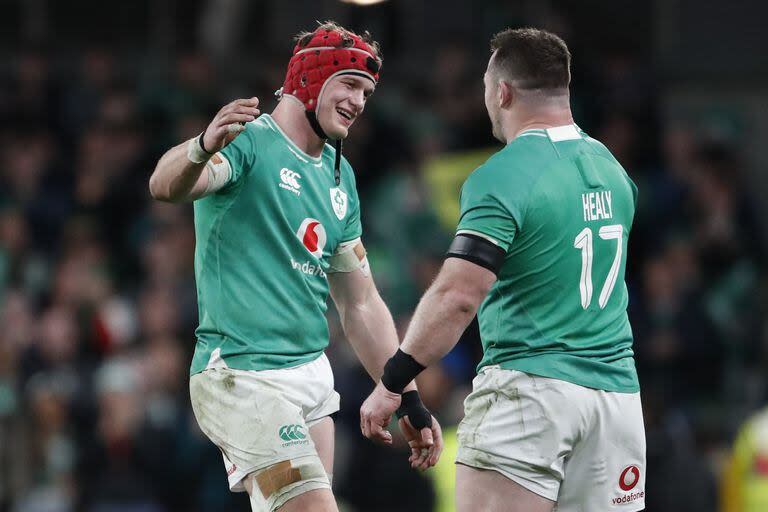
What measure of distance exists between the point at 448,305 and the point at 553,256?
469mm

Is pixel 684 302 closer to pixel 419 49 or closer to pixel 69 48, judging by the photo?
pixel 419 49

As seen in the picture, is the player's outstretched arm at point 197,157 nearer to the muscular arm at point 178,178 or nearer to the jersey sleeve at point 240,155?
the muscular arm at point 178,178

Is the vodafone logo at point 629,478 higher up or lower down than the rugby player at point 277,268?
lower down

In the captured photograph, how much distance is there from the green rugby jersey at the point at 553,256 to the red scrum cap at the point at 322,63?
2.47 feet

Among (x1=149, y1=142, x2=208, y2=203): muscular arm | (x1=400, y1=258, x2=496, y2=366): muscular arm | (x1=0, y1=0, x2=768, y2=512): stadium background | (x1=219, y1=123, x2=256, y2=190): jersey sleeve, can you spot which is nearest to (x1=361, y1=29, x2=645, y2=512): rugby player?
(x1=400, y1=258, x2=496, y2=366): muscular arm

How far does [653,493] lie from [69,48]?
869cm

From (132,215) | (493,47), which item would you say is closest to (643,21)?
(132,215)

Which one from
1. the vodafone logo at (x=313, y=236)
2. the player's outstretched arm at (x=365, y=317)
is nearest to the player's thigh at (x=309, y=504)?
the player's outstretched arm at (x=365, y=317)

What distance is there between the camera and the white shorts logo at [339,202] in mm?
5867

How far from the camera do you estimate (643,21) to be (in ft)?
49.9

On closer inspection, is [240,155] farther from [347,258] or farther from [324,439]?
[324,439]

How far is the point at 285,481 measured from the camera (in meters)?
5.40

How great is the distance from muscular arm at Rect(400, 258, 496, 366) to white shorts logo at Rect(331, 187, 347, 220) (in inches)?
28.1

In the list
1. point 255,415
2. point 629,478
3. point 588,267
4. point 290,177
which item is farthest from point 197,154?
point 629,478
